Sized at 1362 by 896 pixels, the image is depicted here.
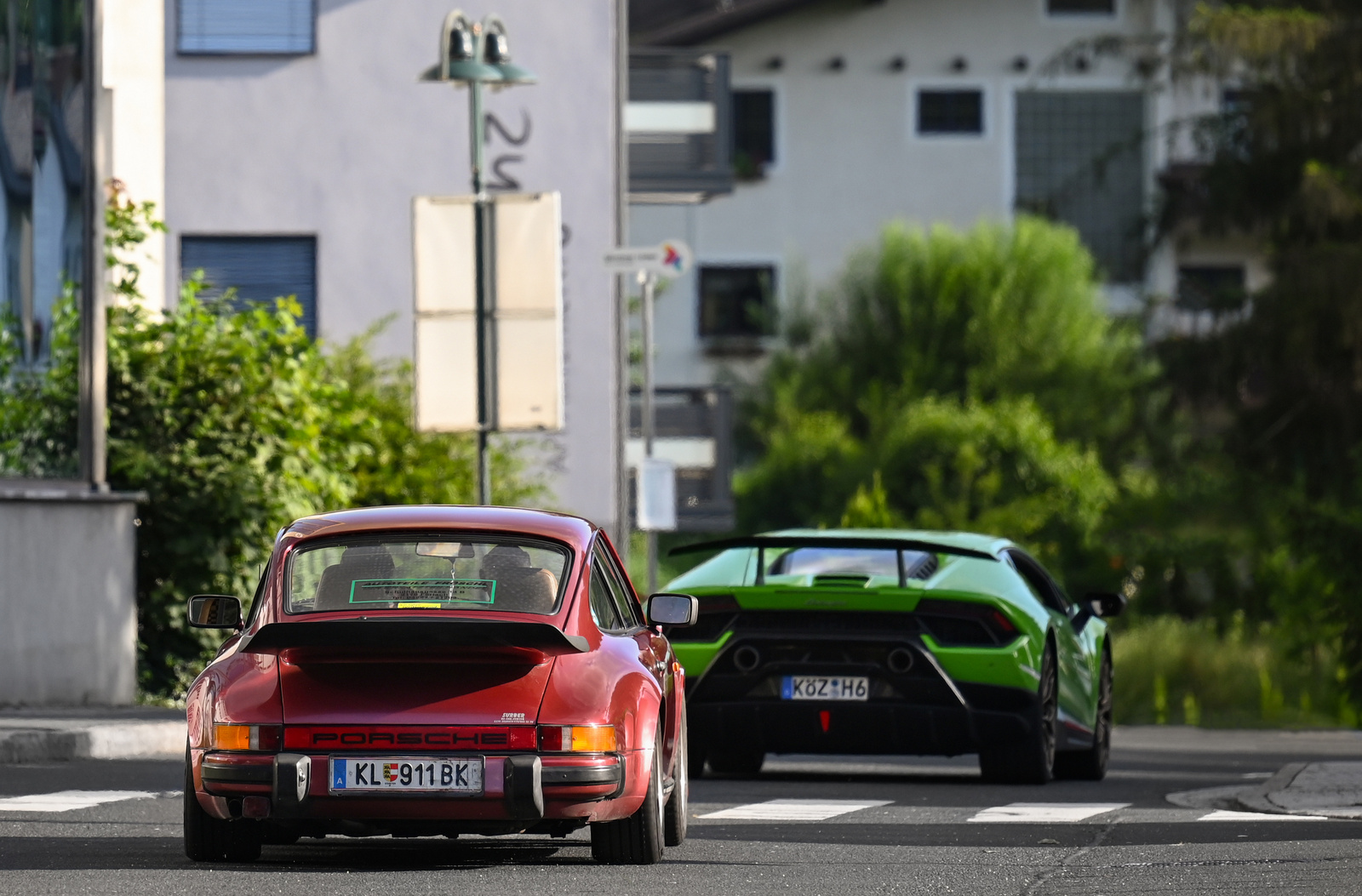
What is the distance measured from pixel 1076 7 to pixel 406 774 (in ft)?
156

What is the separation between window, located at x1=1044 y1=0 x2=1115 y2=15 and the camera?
54938 mm

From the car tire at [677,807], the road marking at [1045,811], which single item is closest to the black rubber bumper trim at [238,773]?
the car tire at [677,807]

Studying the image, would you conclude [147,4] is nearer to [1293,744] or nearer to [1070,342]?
[1293,744]

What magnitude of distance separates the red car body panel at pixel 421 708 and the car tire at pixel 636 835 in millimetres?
195

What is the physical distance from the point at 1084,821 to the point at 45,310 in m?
9.62

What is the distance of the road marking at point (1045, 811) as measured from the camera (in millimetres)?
12586

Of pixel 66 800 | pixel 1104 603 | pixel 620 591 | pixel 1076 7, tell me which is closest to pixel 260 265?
pixel 1104 603

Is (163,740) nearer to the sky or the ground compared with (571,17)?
nearer to the ground

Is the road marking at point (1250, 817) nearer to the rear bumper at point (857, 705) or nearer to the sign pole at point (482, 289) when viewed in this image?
the rear bumper at point (857, 705)

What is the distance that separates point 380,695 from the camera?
30.2 feet

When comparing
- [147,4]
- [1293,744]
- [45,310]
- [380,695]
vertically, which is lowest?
[1293,744]

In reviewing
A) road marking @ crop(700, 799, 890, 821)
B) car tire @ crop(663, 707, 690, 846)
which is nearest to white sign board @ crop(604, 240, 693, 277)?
road marking @ crop(700, 799, 890, 821)

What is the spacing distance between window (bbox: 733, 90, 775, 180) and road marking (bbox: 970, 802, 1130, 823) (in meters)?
41.2

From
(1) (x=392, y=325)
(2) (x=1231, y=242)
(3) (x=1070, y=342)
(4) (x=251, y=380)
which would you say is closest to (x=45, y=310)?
(4) (x=251, y=380)
